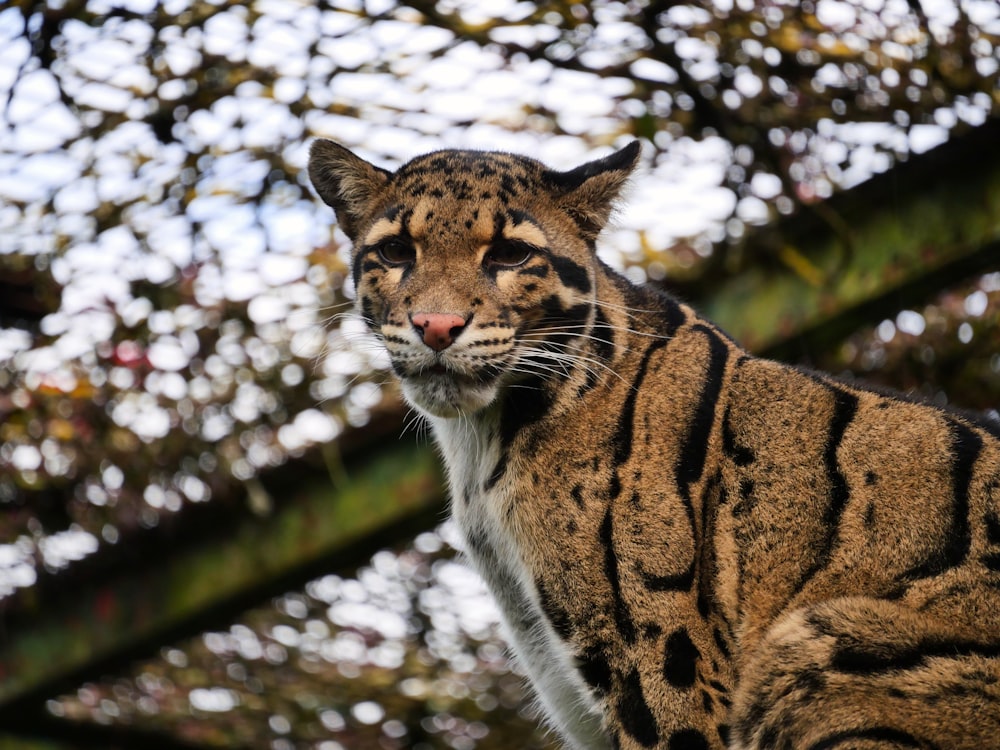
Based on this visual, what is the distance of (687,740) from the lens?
5.29 metres

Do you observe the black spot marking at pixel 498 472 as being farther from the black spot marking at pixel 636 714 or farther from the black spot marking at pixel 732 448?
the black spot marking at pixel 636 714

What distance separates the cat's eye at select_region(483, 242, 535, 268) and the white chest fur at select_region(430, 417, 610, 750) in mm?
814

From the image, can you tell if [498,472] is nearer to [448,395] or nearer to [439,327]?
[448,395]

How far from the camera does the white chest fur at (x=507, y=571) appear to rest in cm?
594

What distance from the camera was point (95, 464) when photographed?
30.1ft

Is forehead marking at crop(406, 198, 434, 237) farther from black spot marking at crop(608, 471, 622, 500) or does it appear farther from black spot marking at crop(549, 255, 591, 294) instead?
black spot marking at crop(608, 471, 622, 500)

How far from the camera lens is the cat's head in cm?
569

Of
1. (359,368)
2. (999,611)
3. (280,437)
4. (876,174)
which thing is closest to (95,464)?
(280,437)

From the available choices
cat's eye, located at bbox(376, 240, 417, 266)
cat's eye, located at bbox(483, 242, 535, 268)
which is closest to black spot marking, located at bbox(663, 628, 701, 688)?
cat's eye, located at bbox(483, 242, 535, 268)

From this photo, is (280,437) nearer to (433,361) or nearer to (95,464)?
(95,464)

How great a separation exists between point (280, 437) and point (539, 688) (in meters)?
3.45

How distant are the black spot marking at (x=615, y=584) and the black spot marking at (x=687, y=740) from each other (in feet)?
1.37

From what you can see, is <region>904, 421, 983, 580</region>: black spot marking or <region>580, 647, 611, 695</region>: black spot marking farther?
<region>580, 647, 611, 695</region>: black spot marking

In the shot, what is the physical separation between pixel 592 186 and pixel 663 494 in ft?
5.38
